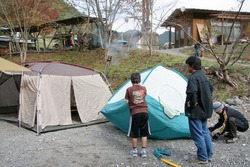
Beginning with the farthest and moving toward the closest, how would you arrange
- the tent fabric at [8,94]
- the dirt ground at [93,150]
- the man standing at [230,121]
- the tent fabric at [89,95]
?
the tent fabric at [8,94], the tent fabric at [89,95], the man standing at [230,121], the dirt ground at [93,150]

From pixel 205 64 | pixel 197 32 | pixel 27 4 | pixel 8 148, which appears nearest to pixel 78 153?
pixel 8 148

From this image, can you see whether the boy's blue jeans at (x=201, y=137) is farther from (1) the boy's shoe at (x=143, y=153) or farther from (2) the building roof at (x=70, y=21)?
(2) the building roof at (x=70, y=21)

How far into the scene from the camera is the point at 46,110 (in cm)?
643

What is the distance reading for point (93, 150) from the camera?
5109 mm

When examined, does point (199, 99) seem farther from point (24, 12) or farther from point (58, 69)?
point (24, 12)

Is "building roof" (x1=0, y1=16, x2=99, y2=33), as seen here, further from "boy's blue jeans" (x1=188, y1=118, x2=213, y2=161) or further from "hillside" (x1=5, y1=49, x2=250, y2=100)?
"boy's blue jeans" (x1=188, y1=118, x2=213, y2=161)

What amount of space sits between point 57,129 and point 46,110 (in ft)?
1.66

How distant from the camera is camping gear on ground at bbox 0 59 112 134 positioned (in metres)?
6.43

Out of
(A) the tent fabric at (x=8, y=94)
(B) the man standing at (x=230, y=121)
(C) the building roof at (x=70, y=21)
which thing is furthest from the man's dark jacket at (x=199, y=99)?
(C) the building roof at (x=70, y=21)

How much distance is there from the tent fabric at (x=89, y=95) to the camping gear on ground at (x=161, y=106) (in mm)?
1124

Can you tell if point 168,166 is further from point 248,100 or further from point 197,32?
point 197,32

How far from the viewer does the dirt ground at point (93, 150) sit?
448cm

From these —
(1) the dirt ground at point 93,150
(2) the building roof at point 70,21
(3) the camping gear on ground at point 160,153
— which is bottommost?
(1) the dirt ground at point 93,150

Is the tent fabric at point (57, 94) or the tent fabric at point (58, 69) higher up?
the tent fabric at point (58, 69)
